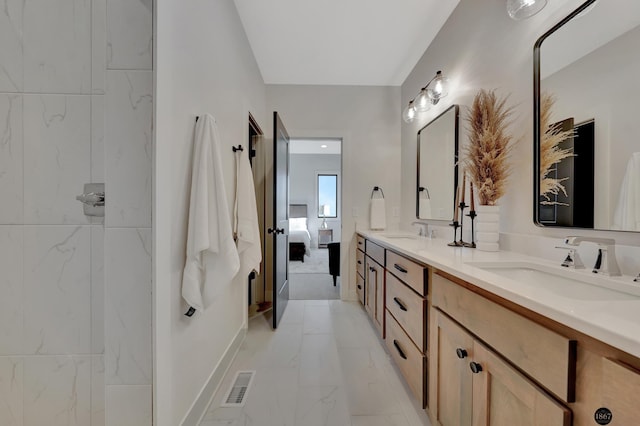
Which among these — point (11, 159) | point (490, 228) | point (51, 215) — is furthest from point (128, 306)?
point (490, 228)

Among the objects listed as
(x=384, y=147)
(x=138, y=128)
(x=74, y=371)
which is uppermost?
(x=384, y=147)

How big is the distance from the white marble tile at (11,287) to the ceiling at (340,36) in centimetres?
206

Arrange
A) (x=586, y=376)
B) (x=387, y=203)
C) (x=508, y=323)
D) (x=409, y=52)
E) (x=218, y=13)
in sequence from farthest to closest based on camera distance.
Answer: (x=387, y=203), (x=409, y=52), (x=218, y=13), (x=508, y=323), (x=586, y=376)

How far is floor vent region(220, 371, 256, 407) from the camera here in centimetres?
153

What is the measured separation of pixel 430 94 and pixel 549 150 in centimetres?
125

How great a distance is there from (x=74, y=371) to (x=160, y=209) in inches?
29.1

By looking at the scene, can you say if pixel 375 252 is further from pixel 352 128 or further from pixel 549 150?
pixel 352 128

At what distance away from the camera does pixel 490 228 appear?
1494 millimetres

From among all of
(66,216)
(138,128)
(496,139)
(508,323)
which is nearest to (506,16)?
(496,139)

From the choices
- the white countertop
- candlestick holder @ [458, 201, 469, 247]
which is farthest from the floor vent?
candlestick holder @ [458, 201, 469, 247]

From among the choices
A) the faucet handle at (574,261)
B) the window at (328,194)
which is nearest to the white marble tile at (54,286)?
the faucet handle at (574,261)

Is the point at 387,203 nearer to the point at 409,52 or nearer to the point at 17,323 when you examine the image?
the point at 409,52

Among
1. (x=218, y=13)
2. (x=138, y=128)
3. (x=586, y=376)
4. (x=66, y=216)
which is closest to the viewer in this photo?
(x=586, y=376)

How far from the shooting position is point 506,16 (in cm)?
153
